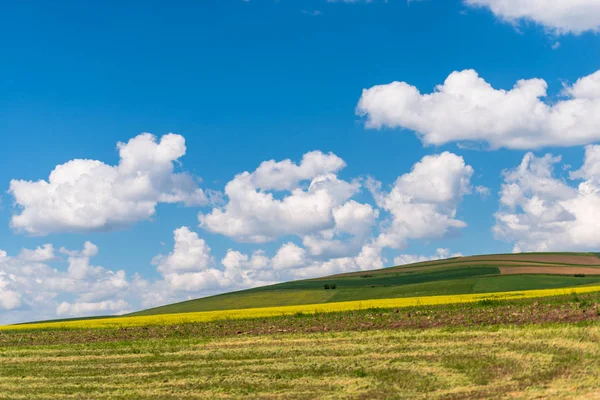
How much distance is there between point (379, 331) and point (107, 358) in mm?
14593

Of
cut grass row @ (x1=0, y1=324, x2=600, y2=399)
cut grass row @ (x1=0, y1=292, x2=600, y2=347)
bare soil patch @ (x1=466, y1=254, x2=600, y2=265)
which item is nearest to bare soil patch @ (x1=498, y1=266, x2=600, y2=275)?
bare soil patch @ (x1=466, y1=254, x2=600, y2=265)

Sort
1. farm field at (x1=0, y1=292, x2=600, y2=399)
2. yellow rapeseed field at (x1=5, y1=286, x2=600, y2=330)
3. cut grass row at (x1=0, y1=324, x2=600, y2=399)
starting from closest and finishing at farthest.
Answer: cut grass row at (x1=0, y1=324, x2=600, y2=399), farm field at (x1=0, y1=292, x2=600, y2=399), yellow rapeseed field at (x1=5, y1=286, x2=600, y2=330)

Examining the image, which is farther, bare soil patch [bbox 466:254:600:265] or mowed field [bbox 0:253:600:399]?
bare soil patch [bbox 466:254:600:265]

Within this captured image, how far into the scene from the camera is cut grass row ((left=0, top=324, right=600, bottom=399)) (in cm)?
2145

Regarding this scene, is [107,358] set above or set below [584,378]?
above

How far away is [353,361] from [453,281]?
70.6 metres

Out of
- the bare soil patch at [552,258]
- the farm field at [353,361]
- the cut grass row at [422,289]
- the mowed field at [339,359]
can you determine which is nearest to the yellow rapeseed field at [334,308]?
the mowed field at [339,359]

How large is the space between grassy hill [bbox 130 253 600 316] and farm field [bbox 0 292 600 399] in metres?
46.8

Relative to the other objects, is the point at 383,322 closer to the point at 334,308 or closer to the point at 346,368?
the point at 346,368

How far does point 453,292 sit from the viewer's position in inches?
3105

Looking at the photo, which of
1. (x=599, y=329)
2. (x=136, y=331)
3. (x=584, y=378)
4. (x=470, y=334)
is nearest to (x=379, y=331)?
(x=470, y=334)

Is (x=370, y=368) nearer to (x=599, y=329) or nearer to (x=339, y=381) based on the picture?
(x=339, y=381)

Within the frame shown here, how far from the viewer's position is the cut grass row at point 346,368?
21453mm

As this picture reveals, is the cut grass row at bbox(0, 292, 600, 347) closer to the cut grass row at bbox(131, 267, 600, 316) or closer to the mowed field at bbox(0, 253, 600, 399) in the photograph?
the mowed field at bbox(0, 253, 600, 399)
